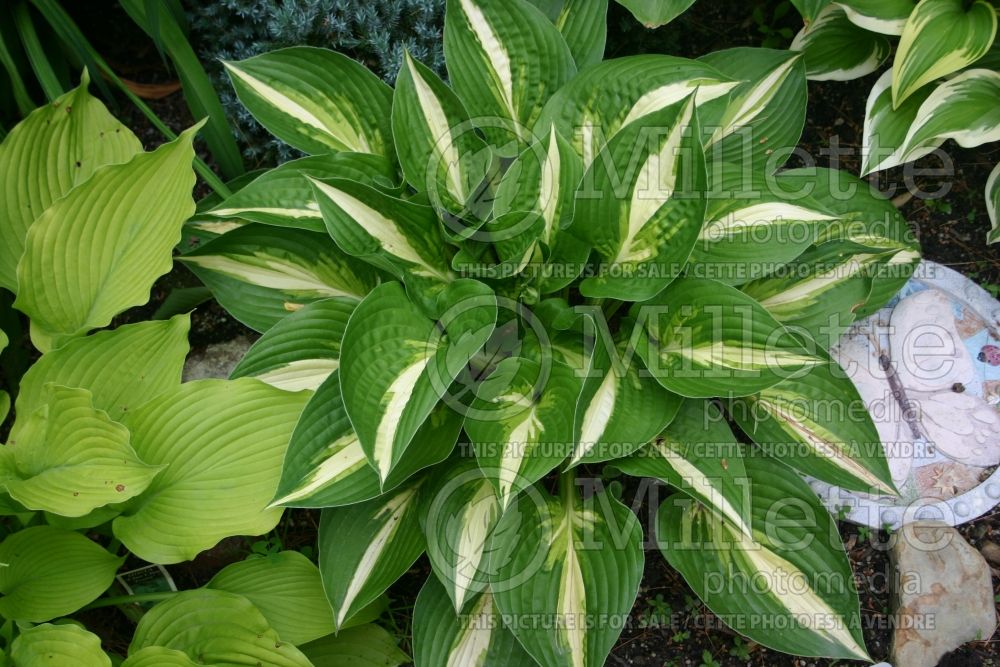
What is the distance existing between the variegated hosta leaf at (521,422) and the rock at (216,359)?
767 millimetres

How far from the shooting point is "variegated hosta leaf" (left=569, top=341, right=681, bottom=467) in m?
1.35

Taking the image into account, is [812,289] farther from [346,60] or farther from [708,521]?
[346,60]

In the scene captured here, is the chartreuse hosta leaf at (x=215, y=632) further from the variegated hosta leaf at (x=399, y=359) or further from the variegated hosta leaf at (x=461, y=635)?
the variegated hosta leaf at (x=399, y=359)

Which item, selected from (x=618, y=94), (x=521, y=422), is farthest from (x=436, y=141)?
(x=521, y=422)

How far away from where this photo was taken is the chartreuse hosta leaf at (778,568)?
59.4 inches

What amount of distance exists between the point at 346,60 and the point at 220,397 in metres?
0.72

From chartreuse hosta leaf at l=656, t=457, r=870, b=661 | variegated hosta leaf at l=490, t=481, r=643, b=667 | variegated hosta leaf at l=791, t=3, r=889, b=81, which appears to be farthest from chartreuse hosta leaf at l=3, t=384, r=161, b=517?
variegated hosta leaf at l=791, t=3, r=889, b=81

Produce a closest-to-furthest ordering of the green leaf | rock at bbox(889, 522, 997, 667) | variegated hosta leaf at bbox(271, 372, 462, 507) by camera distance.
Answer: variegated hosta leaf at bbox(271, 372, 462, 507), the green leaf, rock at bbox(889, 522, 997, 667)

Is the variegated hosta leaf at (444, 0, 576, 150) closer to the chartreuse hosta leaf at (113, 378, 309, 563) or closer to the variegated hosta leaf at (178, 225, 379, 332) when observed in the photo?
the variegated hosta leaf at (178, 225, 379, 332)

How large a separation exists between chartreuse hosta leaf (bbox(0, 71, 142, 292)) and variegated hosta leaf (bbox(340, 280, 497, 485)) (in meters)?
0.78

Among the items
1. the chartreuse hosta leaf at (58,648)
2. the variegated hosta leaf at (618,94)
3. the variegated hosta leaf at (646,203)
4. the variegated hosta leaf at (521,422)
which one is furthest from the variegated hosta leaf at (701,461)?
the chartreuse hosta leaf at (58,648)

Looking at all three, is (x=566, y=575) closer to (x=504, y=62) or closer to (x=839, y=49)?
(x=504, y=62)

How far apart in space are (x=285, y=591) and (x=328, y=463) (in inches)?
15.5

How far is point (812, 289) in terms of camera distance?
1663 mm
